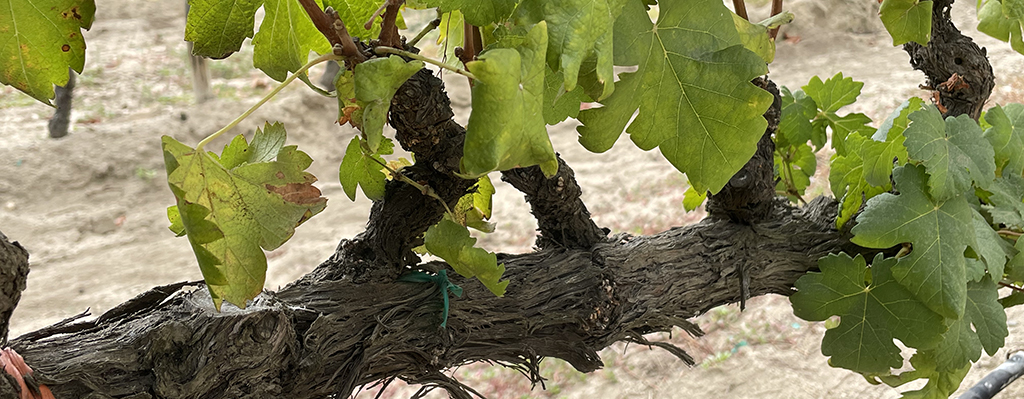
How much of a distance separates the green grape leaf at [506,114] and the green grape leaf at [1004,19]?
85cm

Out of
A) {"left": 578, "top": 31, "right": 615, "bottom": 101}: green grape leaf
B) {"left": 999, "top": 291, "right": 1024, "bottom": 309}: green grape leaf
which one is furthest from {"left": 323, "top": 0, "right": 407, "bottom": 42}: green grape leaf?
{"left": 999, "top": 291, "right": 1024, "bottom": 309}: green grape leaf

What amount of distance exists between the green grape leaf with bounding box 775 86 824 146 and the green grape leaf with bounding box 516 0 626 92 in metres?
0.93

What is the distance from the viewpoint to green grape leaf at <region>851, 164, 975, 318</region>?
36.4 inches

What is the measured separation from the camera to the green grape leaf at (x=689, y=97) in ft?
2.00

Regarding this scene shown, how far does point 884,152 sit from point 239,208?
81cm

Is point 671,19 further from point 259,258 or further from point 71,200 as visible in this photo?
point 71,200

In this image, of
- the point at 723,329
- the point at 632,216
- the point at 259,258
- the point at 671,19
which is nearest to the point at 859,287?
the point at 671,19

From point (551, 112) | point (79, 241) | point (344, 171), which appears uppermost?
point (551, 112)

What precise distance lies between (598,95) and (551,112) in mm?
118

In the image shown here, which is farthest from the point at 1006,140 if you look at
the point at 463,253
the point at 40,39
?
the point at 40,39

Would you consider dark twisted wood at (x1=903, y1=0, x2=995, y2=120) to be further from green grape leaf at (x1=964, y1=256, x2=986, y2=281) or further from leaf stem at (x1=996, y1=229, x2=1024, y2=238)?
green grape leaf at (x1=964, y1=256, x2=986, y2=281)

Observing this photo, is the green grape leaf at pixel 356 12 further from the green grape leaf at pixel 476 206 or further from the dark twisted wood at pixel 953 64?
the dark twisted wood at pixel 953 64

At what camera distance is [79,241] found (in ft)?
11.5

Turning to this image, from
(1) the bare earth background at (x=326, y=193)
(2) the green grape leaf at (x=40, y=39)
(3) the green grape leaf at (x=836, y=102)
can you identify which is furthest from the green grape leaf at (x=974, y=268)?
(1) the bare earth background at (x=326, y=193)
